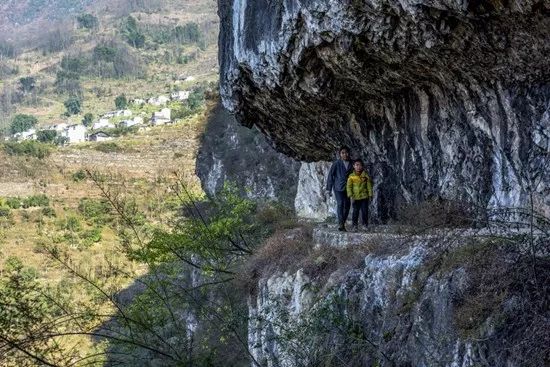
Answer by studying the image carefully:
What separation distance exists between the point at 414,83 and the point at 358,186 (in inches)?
79.0

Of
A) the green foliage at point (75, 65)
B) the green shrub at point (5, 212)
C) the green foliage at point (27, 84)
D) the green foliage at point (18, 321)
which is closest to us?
the green foliage at point (18, 321)

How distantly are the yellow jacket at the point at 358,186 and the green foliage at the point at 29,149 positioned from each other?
6288 cm

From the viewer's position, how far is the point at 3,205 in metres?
58.9

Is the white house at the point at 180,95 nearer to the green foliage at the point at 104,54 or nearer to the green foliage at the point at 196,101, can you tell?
the green foliage at the point at 196,101

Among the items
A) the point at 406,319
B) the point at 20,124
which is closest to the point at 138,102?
the point at 20,124

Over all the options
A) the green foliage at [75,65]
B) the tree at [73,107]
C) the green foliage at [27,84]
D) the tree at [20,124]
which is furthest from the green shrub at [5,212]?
the green foliage at [27,84]

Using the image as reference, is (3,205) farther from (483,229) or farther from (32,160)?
(483,229)

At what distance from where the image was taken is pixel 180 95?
387 ft

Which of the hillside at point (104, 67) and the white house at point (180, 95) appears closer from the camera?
the white house at point (180, 95)

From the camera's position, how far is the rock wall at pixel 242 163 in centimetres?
3238

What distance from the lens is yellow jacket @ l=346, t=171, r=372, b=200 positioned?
11508mm

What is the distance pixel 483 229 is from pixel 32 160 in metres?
66.5

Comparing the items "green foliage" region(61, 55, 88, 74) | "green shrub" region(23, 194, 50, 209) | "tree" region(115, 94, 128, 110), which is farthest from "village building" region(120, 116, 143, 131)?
"green foliage" region(61, 55, 88, 74)

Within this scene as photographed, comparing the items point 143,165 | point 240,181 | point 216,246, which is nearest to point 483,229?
point 216,246
